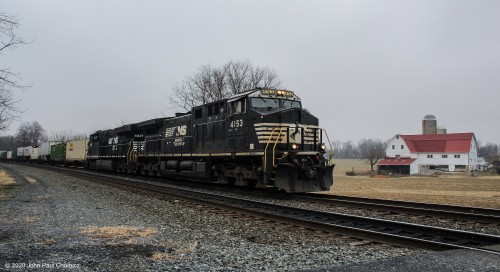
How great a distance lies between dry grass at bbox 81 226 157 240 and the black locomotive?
641 centimetres

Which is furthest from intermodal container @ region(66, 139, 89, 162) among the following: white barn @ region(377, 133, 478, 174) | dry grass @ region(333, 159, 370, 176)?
white barn @ region(377, 133, 478, 174)

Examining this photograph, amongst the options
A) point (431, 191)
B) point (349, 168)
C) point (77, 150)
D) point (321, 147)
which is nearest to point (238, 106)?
point (321, 147)

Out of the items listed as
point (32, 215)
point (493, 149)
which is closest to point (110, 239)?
point (32, 215)

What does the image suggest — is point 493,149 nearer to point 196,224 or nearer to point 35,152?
point 35,152

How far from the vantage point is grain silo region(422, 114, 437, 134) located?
96812 mm

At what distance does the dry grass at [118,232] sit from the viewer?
7652 millimetres

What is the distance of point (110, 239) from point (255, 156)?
800cm

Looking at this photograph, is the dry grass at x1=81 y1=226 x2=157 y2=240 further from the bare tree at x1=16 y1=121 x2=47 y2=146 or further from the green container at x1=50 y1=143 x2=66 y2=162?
the bare tree at x1=16 y1=121 x2=47 y2=146

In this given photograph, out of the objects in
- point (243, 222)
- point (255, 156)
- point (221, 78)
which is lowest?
point (243, 222)

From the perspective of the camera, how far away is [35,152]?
67125mm

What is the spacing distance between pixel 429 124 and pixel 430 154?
77.5 feet

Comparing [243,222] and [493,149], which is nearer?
[243,222]

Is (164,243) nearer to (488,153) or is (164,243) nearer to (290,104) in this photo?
(290,104)

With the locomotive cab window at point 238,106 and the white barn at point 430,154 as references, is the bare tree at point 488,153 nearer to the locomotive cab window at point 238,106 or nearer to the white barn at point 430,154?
the white barn at point 430,154
